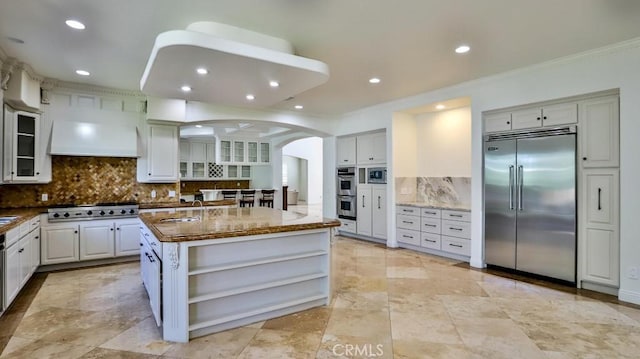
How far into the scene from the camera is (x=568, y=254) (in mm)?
4008

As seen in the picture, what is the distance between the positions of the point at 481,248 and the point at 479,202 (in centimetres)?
66

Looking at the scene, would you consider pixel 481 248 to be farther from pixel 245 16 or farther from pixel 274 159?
pixel 274 159

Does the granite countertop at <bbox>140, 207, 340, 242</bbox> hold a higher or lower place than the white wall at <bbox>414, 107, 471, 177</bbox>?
lower

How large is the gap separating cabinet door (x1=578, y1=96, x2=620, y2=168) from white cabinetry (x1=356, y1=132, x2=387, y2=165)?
10.3ft

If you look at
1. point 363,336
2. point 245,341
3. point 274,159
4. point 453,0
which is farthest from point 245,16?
point 274,159

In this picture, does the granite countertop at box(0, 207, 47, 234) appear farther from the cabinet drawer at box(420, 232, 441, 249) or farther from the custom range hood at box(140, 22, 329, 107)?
the cabinet drawer at box(420, 232, 441, 249)

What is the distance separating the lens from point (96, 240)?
493cm

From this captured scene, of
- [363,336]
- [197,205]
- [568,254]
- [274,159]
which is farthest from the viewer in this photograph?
[274,159]

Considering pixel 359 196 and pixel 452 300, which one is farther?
pixel 359 196

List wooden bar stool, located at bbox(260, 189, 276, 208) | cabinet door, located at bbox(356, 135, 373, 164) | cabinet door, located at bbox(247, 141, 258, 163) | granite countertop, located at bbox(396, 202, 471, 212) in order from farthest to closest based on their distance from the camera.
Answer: cabinet door, located at bbox(247, 141, 258, 163) → wooden bar stool, located at bbox(260, 189, 276, 208) → cabinet door, located at bbox(356, 135, 373, 164) → granite countertop, located at bbox(396, 202, 471, 212)

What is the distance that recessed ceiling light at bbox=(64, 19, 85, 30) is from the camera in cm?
297

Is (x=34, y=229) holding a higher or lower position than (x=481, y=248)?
higher

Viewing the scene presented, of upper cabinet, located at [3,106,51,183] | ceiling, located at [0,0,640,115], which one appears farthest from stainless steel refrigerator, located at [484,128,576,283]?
upper cabinet, located at [3,106,51,183]

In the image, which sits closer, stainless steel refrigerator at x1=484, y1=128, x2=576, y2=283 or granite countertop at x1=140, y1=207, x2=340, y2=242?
granite countertop at x1=140, y1=207, x2=340, y2=242
